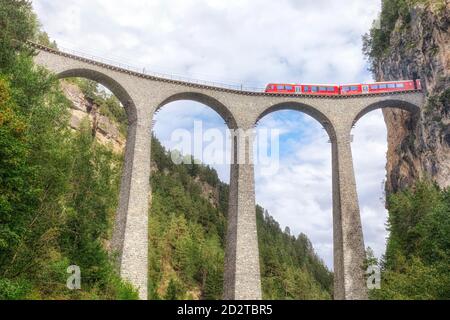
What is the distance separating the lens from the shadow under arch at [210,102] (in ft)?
106

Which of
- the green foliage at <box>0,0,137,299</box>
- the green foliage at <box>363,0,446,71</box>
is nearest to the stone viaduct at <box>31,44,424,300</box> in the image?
the green foliage at <box>0,0,137,299</box>

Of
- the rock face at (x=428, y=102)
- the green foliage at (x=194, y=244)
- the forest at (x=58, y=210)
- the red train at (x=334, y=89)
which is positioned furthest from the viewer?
the green foliage at (x=194, y=244)

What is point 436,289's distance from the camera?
18766mm

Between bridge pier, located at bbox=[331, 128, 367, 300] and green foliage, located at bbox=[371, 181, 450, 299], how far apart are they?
2.08m

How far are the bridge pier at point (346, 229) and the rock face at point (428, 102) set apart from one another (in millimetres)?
5916

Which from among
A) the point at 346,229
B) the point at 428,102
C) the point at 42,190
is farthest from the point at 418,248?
the point at 42,190

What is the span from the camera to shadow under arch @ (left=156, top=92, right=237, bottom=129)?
1277 inches

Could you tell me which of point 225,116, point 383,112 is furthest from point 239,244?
point 383,112

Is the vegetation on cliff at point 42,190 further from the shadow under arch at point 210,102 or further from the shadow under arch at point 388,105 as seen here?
the shadow under arch at point 388,105

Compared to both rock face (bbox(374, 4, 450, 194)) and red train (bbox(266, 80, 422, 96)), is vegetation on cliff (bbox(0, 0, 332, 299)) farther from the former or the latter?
rock face (bbox(374, 4, 450, 194))

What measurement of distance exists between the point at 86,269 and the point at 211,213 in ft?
174

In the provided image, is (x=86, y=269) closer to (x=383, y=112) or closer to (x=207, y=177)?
(x=383, y=112)

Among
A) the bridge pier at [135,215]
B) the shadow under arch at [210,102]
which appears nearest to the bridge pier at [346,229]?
the shadow under arch at [210,102]

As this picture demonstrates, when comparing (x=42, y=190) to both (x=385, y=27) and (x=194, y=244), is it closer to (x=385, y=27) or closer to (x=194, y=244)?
(x=385, y=27)
